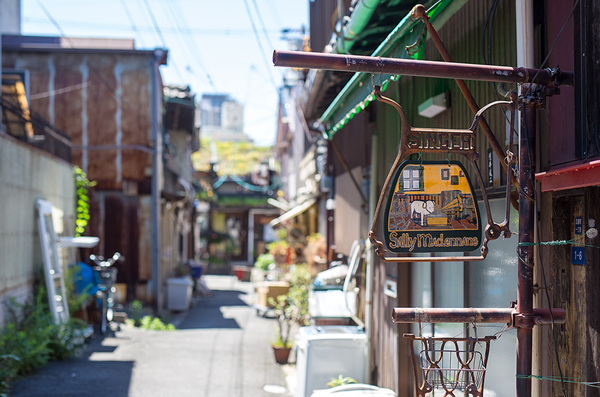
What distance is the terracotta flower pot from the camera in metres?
11.2

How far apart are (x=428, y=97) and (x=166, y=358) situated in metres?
7.23

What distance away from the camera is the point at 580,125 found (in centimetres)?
371

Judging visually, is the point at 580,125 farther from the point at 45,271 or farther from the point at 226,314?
the point at 226,314

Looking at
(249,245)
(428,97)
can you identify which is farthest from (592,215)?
(249,245)

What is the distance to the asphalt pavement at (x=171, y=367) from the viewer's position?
28.8ft

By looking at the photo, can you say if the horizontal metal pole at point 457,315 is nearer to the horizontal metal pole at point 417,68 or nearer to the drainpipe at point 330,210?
the horizontal metal pole at point 417,68

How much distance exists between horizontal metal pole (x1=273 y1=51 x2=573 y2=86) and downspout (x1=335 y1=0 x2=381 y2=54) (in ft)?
8.70

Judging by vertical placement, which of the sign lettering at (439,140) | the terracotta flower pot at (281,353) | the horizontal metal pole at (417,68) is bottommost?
the terracotta flower pot at (281,353)

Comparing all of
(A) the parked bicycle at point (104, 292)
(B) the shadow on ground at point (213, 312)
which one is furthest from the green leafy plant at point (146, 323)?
(A) the parked bicycle at point (104, 292)

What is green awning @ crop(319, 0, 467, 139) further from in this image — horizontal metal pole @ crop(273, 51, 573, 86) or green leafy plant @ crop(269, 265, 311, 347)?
green leafy plant @ crop(269, 265, 311, 347)

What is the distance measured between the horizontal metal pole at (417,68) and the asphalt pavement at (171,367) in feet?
21.6

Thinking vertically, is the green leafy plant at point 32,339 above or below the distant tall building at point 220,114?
below

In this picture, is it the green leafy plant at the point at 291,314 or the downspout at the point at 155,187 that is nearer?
the green leafy plant at the point at 291,314

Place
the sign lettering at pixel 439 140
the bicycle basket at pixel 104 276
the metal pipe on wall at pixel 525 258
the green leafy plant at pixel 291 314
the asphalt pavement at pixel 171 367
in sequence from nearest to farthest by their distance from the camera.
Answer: the metal pipe on wall at pixel 525 258 < the sign lettering at pixel 439 140 < the asphalt pavement at pixel 171 367 < the green leafy plant at pixel 291 314 < the bicycle basket at pixel 104 276
